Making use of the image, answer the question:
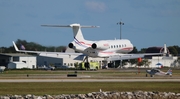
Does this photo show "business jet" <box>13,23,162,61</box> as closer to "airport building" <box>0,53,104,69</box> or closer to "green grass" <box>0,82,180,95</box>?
"airport building" <box>0,53,104,69</box>

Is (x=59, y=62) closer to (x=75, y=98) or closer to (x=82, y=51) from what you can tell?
(x=82, y=51)

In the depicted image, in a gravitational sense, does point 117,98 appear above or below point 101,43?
below

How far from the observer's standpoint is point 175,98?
3709 centimetres

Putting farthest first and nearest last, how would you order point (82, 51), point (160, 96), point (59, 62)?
point (59, 62) → point (82, 51) → point (160, 96)

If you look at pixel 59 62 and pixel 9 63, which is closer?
pixel 9 63

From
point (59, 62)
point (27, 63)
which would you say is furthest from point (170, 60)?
point (27, 63)

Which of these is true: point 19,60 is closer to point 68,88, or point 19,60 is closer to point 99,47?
point 99,47

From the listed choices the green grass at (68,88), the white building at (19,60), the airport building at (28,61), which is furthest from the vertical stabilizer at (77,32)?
the green grass at (68,88)

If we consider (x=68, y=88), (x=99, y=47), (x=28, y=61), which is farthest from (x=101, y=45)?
(x=68, y=88)

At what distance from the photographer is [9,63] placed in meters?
133

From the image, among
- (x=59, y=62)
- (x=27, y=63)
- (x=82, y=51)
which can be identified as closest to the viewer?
Result: (x=82, y=51)

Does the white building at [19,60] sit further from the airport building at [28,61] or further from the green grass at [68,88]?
the green grass at [68,88]

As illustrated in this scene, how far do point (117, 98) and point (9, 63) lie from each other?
3896 inches

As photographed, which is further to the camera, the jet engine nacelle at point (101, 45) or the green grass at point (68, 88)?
the jet engine nacelle at point (101, 45)
